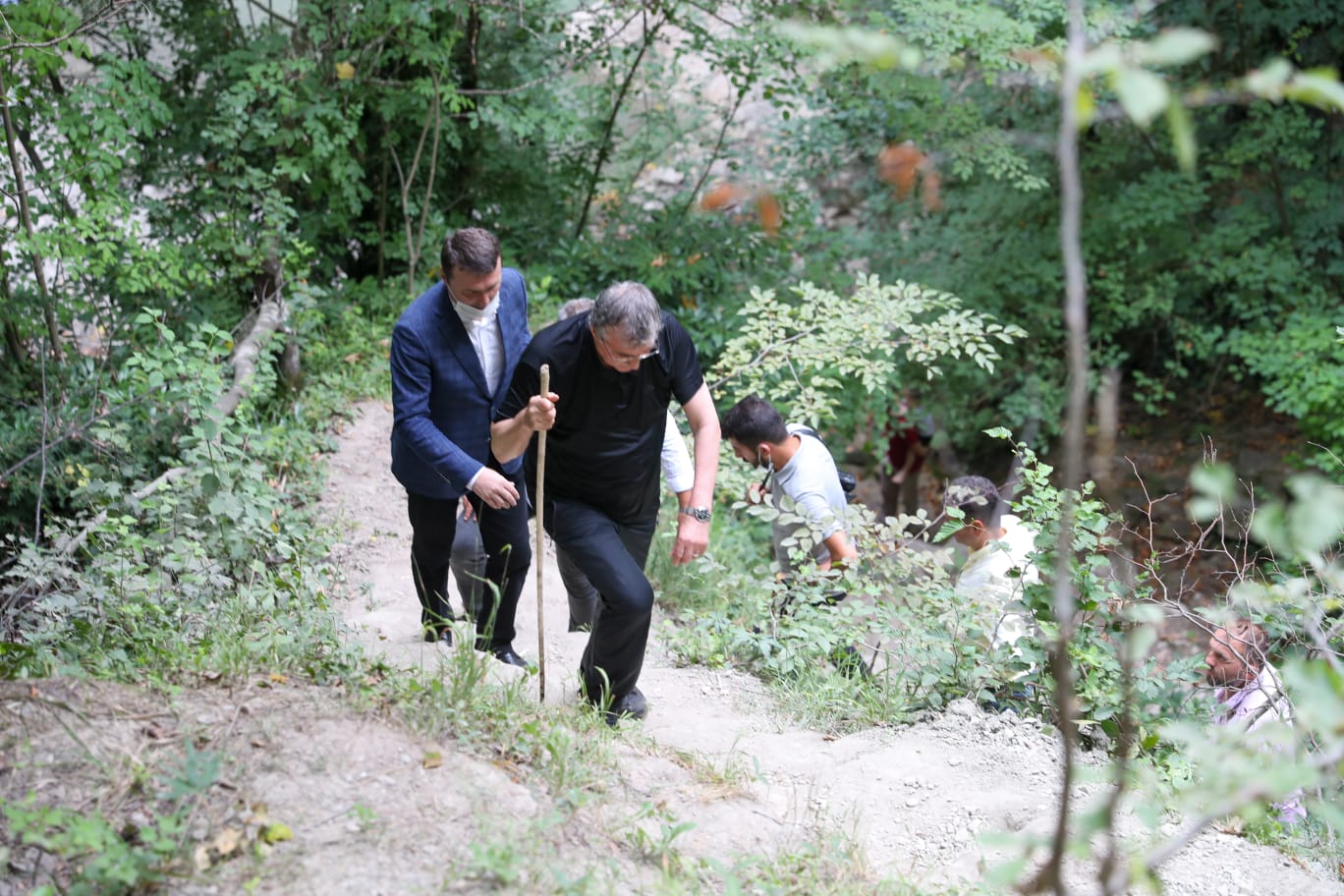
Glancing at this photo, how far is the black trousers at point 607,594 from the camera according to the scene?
3.90 m

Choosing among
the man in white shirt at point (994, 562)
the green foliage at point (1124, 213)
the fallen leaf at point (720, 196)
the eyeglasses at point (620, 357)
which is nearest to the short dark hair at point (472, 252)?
the eyeglasses at point (620, 357)

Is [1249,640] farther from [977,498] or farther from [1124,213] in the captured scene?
[1124,213]

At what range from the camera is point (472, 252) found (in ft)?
13.1

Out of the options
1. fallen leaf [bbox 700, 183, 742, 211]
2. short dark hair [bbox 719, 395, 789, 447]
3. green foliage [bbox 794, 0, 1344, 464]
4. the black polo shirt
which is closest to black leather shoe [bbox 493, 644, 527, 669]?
the black polo shirt

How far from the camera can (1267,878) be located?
11.1 feet

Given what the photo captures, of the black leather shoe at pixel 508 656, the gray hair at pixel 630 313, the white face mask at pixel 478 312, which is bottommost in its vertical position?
the black leather shoe at pixel 508 656

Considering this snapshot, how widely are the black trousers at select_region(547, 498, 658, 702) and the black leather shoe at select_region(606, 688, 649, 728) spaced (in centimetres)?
5

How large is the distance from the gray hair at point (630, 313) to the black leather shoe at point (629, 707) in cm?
142

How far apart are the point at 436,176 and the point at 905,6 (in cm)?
458

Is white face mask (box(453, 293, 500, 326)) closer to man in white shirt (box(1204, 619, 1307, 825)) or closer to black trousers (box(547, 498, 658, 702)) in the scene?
black trousers (box(547, 498, 658, 702))

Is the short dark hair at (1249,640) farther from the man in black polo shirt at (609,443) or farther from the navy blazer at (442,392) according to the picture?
the navy blazer at (442,392)

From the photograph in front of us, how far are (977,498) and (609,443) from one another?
1688 millimetres

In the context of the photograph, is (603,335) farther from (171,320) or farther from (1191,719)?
(171,320)

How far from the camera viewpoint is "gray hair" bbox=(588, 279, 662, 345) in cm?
365
